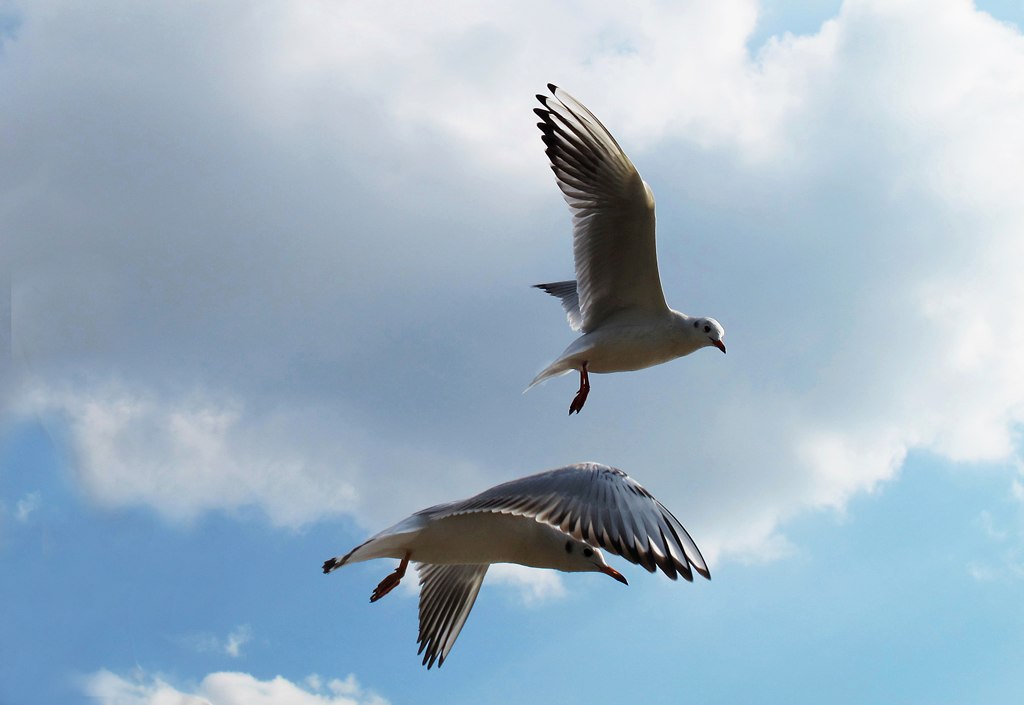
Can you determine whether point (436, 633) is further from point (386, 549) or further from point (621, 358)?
point (621, 358)

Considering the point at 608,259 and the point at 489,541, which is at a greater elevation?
the point at 608,259

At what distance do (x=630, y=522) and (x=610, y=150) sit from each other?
97.8 inches

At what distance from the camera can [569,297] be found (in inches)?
342

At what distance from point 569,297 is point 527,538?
142 inches

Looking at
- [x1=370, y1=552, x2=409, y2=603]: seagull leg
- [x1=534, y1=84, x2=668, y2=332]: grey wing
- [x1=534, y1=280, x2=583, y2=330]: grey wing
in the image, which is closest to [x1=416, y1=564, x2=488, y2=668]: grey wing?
[x1=370, y1=552, x2=409, y2=603]: seagull leg

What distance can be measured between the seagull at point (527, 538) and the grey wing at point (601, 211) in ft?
5.64

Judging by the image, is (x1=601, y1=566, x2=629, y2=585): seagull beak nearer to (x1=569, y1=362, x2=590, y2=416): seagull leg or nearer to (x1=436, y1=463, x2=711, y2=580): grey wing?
(x1=436, y1=463, x2=711, y2=580): grey wing

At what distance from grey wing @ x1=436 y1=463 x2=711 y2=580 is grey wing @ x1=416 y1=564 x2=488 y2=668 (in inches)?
52.9

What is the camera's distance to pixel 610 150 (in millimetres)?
6117

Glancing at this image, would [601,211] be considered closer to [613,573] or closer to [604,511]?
[613,573]

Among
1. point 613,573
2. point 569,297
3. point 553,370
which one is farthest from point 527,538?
point 569,297

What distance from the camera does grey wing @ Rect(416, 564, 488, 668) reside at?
19.7ft

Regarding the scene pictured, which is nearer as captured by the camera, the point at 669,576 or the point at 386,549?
the point at 669,576

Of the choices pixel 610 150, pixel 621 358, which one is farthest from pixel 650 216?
pixel 621 358
